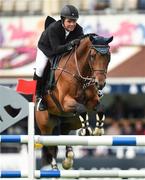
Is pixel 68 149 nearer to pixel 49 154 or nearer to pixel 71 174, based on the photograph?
pixel 49 154

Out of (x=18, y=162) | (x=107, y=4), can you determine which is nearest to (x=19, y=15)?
(x=107, y=4)

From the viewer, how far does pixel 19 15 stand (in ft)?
63.2

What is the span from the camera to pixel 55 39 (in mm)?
9641

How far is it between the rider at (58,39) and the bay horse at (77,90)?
0.38 feet

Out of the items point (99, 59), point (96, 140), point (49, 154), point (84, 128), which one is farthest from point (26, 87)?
point (49, 154)

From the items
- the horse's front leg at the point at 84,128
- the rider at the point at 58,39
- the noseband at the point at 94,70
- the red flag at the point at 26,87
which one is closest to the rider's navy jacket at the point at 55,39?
the rider at the point at 58,39

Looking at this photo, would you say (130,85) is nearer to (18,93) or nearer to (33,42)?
(33,42)

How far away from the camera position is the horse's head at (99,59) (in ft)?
29.2

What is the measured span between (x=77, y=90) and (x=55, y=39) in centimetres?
62

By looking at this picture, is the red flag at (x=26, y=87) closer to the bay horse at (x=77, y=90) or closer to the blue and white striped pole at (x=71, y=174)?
the blue and white striped pole at (x=71, y=174)

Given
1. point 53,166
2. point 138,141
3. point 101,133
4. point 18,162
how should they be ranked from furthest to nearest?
point 18,162
point 53,166
point 101,133
point 138,141

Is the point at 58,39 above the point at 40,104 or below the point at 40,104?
above

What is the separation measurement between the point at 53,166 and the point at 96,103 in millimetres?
940

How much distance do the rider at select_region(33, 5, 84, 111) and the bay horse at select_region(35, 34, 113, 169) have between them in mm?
117
